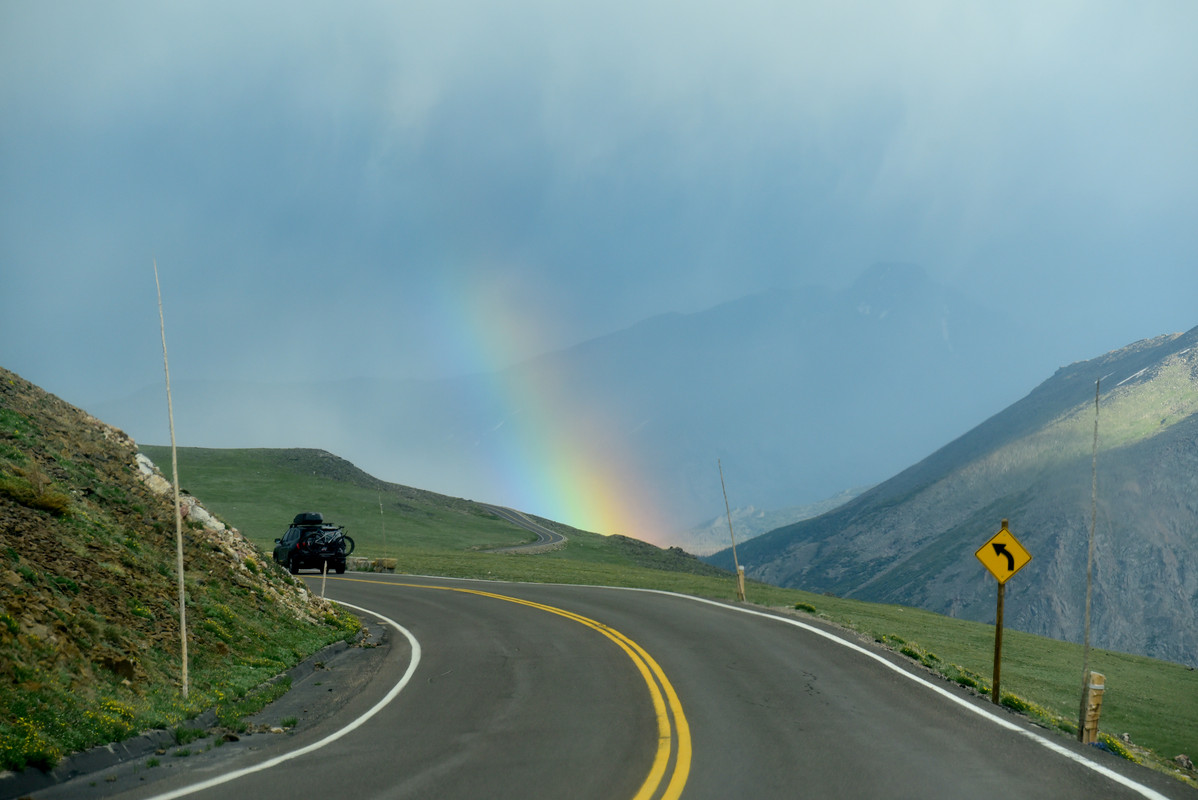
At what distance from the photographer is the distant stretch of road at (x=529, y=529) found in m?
85.3

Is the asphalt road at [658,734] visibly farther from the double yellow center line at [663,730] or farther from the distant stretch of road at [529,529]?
the distant stretch of road at [529,529]

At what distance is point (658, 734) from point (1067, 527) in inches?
5617

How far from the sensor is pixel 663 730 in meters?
10.9

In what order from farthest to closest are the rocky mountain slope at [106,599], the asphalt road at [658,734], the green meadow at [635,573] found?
the green meadow at [635,573], the rocky mountain slope at [106,599], the asphalt road at [658,734]

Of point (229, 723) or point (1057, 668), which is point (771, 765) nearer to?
point (229, 723)

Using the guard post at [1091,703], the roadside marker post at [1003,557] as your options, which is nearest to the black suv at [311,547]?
the roadside marker post at [1003,557]

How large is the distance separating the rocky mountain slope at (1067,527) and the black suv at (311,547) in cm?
10876

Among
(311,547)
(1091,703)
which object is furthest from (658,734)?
(311,547)

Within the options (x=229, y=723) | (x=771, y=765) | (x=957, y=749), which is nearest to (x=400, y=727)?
(x=229, y=723)

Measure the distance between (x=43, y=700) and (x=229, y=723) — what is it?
90.2 inches

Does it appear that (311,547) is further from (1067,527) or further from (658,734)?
(1067,527)

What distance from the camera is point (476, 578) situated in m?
39.1

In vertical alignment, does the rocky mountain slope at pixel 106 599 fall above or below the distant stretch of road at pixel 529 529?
below

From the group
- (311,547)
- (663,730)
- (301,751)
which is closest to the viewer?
(301,751)
